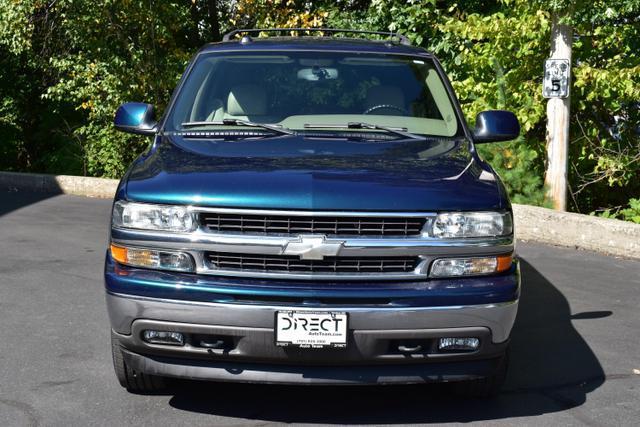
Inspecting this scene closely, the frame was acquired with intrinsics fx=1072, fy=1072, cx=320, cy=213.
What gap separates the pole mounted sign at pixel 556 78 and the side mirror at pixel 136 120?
Answer: 695cm

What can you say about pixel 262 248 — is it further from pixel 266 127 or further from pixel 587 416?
pixel 587 416

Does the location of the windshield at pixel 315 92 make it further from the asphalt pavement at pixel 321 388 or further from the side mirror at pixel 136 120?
the asphalt pavement at pixel 321 388

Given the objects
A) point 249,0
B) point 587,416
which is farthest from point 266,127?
point 249,0

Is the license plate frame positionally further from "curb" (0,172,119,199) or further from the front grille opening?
"curb" (0,172,119,199)

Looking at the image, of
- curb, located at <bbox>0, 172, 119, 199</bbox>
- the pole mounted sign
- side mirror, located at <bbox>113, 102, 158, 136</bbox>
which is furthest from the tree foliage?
side mirror, located at <bbox>113, 102, 158, 136</bbox>

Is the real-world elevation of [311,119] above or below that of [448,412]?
above

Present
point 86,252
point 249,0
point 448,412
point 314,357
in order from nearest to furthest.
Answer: point 314,357
point 448,412
point 86,252
point 249,0

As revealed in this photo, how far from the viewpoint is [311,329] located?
4578 millimetres

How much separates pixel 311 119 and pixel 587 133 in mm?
8744

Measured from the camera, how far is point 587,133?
45.8 ft

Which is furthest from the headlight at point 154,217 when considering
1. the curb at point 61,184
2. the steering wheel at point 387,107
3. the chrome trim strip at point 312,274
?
the curb at point 61,184

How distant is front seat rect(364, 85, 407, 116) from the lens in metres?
6.14

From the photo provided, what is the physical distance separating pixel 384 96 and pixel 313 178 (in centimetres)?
162

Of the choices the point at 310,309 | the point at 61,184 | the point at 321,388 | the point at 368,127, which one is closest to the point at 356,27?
the point at 61,184
